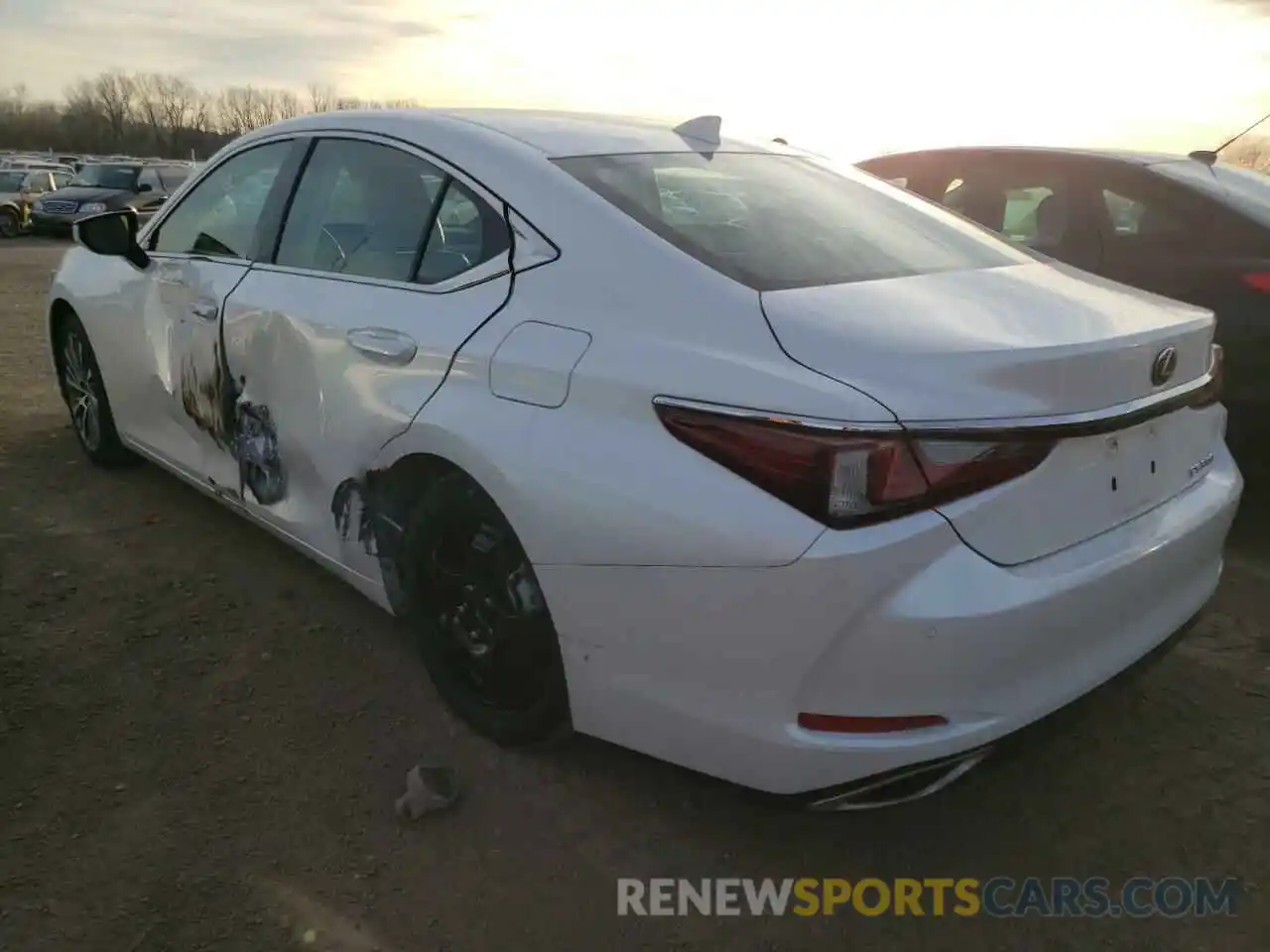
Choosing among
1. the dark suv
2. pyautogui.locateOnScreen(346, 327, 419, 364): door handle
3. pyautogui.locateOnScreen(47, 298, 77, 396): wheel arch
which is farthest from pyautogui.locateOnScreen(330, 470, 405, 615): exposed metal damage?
the dark suv

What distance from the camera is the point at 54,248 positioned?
20.0 m

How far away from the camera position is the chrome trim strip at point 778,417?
175 cm

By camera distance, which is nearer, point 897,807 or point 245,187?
point 897,807

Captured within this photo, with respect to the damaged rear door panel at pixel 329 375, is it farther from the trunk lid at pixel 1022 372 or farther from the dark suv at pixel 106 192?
the dark suv at pixel 106 192

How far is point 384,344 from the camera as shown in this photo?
104 inches

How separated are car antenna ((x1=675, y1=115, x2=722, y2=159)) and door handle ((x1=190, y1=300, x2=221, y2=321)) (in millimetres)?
1614

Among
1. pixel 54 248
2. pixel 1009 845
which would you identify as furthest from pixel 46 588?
pixel 54 248

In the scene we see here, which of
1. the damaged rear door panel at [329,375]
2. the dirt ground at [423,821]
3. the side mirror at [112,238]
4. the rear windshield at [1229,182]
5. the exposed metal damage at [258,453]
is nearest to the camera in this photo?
the dirt ground at [423,821]

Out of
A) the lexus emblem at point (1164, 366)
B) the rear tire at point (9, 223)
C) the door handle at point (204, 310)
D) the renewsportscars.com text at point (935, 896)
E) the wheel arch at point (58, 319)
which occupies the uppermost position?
the lexus emblem at point (1164, 366)

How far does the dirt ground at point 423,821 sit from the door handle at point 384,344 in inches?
38.3

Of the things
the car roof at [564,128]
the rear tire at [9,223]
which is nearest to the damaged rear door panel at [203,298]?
the car roof at [564,128]

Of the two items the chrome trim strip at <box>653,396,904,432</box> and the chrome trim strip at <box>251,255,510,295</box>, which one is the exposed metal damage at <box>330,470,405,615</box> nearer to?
the chrome trim strip at <box>251,255,510,295</box>

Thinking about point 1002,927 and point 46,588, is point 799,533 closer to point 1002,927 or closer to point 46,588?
point 1002,927

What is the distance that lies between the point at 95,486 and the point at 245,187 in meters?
1.74
